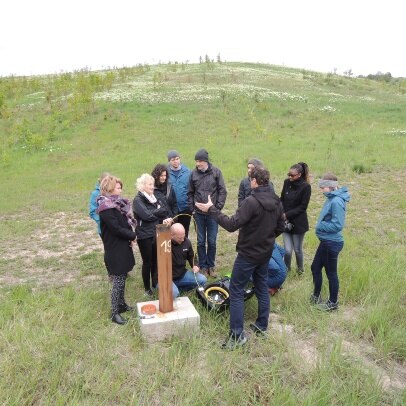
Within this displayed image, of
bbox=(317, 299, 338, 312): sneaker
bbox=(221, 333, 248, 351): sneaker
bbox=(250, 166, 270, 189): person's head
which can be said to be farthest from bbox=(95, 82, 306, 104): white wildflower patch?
bbox=(221, 333, 248, 351): sneaker

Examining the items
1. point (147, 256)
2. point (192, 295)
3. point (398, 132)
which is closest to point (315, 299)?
point (192, 295)

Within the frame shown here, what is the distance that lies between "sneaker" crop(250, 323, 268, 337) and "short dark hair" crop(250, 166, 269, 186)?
147 cm

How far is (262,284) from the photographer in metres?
3.97

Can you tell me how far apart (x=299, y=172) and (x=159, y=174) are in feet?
5.97

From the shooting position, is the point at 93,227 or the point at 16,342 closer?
the point at 16,342

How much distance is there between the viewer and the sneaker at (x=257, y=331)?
390 centimetres

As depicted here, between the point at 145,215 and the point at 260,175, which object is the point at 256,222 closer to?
the point at 260,175

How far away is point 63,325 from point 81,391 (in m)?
1.06

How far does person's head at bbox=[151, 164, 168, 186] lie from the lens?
5184 millimetres

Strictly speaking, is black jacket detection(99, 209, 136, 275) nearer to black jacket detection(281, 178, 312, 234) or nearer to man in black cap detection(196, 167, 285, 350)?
man in black cap detection(196, 167, 285, 350)

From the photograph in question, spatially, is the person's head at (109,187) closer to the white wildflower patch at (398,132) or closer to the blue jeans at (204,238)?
the blue jeans at (204,238)

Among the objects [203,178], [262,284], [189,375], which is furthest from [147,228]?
[189,375]

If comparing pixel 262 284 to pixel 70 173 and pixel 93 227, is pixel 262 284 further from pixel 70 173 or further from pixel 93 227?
pixel 70 173

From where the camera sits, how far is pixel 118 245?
4359 millimetres
